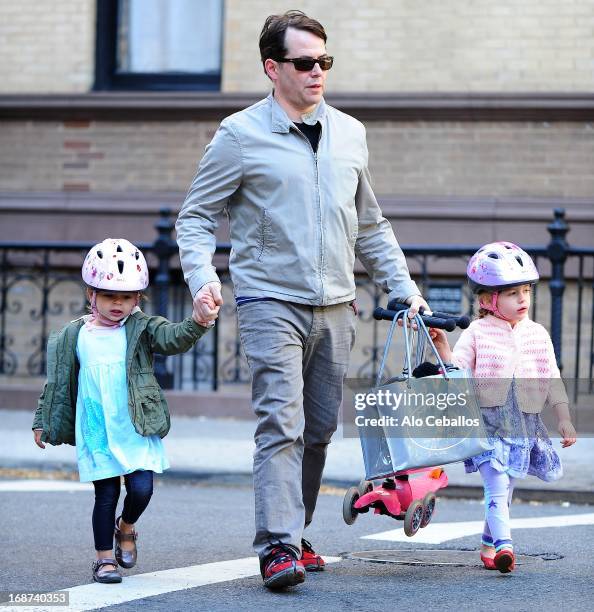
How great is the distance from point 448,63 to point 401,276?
758cm

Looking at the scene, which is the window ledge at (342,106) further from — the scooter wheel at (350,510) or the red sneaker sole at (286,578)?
the red sneaker sole at (286,578)

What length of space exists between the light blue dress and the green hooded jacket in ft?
0.12

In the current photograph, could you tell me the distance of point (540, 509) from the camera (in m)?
8.61

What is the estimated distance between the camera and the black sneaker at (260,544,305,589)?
A: 17.6 ft

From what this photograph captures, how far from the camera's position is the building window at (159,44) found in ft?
46.8

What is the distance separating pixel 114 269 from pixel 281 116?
888mm

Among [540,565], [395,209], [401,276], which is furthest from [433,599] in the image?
[395,209]

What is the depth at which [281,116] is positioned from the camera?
19.0ft

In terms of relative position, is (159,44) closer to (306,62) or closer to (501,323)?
(306,62)

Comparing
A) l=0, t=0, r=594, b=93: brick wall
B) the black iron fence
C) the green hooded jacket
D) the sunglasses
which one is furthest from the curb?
l=0, t=0, r=594, b=93: brick wall

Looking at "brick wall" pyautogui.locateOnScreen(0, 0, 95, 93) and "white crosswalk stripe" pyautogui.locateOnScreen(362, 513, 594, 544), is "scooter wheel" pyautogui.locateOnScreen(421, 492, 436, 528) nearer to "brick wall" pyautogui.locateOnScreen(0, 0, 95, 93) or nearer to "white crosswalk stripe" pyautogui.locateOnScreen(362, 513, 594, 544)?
"white crosswalk stripe" pyautogui.locateOnScreen(362, 513, 594, 544)

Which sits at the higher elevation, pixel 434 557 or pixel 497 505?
pixel 497 505

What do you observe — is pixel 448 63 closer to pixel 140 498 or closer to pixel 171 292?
pixel 171 292

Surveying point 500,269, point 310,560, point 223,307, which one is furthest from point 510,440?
point 223,307
